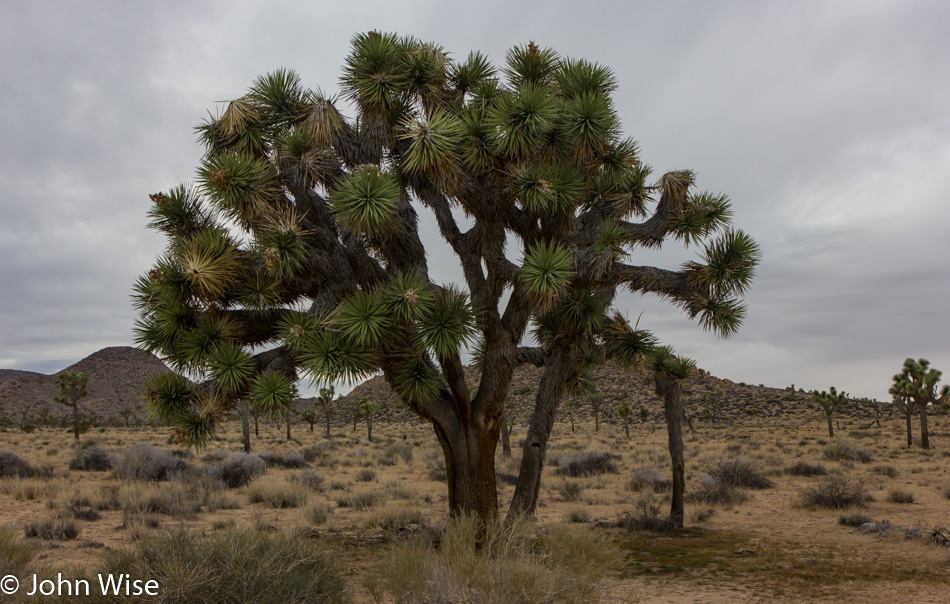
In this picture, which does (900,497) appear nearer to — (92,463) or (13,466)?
(92,463)

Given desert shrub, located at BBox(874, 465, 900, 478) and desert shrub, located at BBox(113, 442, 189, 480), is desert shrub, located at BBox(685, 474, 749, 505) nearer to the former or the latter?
desert shrub, located at BBox(874, 465, 900, 478)

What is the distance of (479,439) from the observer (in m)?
10.4

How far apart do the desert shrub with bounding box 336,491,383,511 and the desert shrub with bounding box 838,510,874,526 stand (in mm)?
11101

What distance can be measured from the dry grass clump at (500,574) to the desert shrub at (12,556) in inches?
142

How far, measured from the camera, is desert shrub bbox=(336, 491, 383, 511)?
16.3 metres

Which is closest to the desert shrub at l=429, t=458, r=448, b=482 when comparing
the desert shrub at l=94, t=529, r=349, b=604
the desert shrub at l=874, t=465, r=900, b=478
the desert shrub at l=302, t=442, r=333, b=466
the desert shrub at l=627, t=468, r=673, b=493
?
the desert shrub at l=302, t=442, r=333, b=466

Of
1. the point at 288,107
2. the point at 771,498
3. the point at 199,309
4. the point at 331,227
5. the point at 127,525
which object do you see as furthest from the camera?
the point at 771,498

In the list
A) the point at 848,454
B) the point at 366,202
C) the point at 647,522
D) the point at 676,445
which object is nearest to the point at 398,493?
the point at 647,522

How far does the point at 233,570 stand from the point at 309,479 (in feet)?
52.0

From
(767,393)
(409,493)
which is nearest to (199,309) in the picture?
(409,493)

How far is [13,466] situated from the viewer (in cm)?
1891

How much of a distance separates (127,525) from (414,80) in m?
9.98

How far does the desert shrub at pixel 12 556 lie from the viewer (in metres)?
6.38

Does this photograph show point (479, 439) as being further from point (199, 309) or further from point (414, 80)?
point (414, 80)
